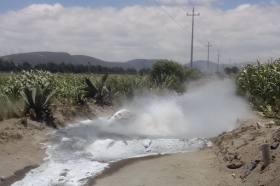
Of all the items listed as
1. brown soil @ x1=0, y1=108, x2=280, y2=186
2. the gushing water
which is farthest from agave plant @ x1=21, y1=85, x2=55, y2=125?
brown soil @ x1=0, y1=108, x2=280, y2=186

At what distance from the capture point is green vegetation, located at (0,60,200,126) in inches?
610

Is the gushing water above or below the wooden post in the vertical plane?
below

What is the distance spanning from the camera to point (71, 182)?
995cm

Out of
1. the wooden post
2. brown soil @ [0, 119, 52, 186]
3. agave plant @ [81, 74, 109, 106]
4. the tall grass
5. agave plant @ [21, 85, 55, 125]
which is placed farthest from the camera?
agave plant @ [81, 74, 109, 106]

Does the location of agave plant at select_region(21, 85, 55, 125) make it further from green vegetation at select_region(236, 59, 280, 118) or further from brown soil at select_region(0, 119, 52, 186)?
green vegetation at select_region(236, 59, 280, 118)

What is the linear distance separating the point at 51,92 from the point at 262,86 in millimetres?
8710

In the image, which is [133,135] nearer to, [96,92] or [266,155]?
[96,92]

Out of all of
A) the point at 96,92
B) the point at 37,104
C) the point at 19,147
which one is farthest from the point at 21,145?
the point at 96,92

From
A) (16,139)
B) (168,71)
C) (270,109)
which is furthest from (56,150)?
(168,71)

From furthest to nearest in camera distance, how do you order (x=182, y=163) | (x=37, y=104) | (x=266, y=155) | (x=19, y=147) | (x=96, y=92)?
(x=96, y=92)
(x=37, y=104)
(x=19, y=147)
(x=182, y=163)
(x=266, y=155)

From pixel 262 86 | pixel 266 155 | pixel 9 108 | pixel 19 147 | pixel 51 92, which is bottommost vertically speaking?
pixel 19 147

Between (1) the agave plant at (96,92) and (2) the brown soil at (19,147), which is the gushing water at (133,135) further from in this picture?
(1) the agave plant at (96,92)

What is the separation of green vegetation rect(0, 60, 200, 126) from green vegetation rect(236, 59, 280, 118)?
5.95 meters

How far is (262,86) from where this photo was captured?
19.0 meters
